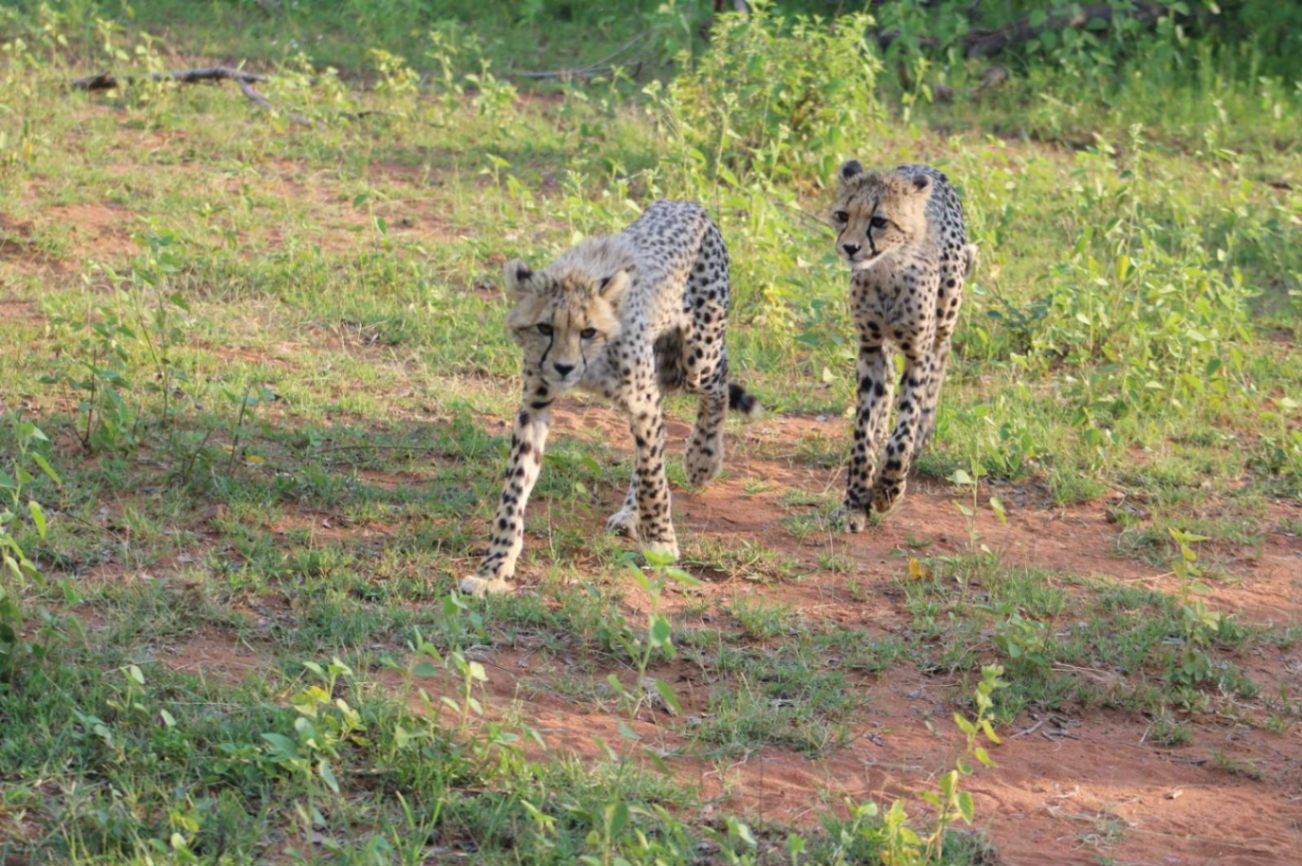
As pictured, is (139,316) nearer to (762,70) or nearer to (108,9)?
(762,70)

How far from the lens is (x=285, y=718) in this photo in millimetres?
3979

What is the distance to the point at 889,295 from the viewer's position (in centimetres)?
603

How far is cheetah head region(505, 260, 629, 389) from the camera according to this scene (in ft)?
16.5

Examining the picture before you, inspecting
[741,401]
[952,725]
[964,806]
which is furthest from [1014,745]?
[741,401]

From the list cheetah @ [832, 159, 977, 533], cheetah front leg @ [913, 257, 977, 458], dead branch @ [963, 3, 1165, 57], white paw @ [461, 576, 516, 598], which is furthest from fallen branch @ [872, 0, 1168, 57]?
white paw @ [461, 576, 516, 598]

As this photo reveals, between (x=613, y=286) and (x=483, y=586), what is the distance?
37.9 inches

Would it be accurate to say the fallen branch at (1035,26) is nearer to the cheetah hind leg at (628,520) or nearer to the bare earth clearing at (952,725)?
the bare earth clearing at (952,725)

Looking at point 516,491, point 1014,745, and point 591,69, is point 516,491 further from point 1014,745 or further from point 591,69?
point 591,69

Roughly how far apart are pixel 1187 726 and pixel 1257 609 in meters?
0.93

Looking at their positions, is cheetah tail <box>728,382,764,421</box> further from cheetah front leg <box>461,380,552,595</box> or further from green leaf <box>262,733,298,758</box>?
green leaf <box>262,733,298,758</box>

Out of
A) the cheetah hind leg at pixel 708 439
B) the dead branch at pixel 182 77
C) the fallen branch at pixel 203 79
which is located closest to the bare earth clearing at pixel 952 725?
the cheetah hind leg at pixel 708 439

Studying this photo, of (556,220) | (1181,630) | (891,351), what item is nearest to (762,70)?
(556,220)

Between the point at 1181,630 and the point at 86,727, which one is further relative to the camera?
the point at 1181,630

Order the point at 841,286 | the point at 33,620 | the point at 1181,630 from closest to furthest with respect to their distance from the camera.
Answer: the point at 33,620
the point at 1181,630
the point at 841,286
